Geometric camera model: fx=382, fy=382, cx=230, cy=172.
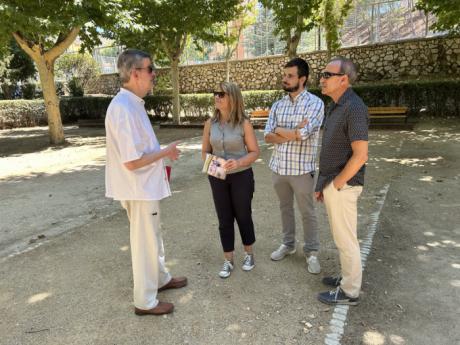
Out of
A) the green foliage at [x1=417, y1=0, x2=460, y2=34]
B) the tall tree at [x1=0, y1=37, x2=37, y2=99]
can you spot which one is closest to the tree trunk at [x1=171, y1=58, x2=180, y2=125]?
the green foliage at [x1=417, y1=0, x2=460, y2=34]

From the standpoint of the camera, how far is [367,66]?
18.3 meters

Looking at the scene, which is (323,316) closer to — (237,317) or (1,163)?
(237,317)

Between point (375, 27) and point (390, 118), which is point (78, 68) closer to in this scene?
point (375, 27)

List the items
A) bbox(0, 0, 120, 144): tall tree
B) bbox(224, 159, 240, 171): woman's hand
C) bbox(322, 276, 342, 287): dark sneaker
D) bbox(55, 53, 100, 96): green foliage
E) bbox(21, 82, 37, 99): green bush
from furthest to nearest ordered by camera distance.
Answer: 1. bbox(55, 53, 100, 96): green foliage
2. bbox(21, 82, 37, 99): green bush
3. bbox(0, 0, 120, 144): tall tree
4. bbox(322, 276, 342, 287): dark sneaker
5. bbox(224, 159, 240, 171): woman's hand

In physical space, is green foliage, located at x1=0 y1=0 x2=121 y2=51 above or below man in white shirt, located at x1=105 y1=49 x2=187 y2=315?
above

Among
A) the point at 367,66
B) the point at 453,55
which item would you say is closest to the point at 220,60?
the point at 367,66

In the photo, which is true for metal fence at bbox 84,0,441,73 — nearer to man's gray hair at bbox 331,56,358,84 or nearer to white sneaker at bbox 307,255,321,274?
white sneaker at bbox 307,255,321,274

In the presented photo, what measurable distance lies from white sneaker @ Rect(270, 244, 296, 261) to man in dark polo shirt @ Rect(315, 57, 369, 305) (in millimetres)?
842

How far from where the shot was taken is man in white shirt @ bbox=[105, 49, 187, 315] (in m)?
2.44

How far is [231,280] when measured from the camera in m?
3.33

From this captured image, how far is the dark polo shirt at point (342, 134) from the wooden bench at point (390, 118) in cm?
943

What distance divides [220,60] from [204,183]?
65.0 ft

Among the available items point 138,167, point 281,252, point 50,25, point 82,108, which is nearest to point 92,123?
point 82,108

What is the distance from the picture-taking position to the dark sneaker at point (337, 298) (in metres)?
2.87
